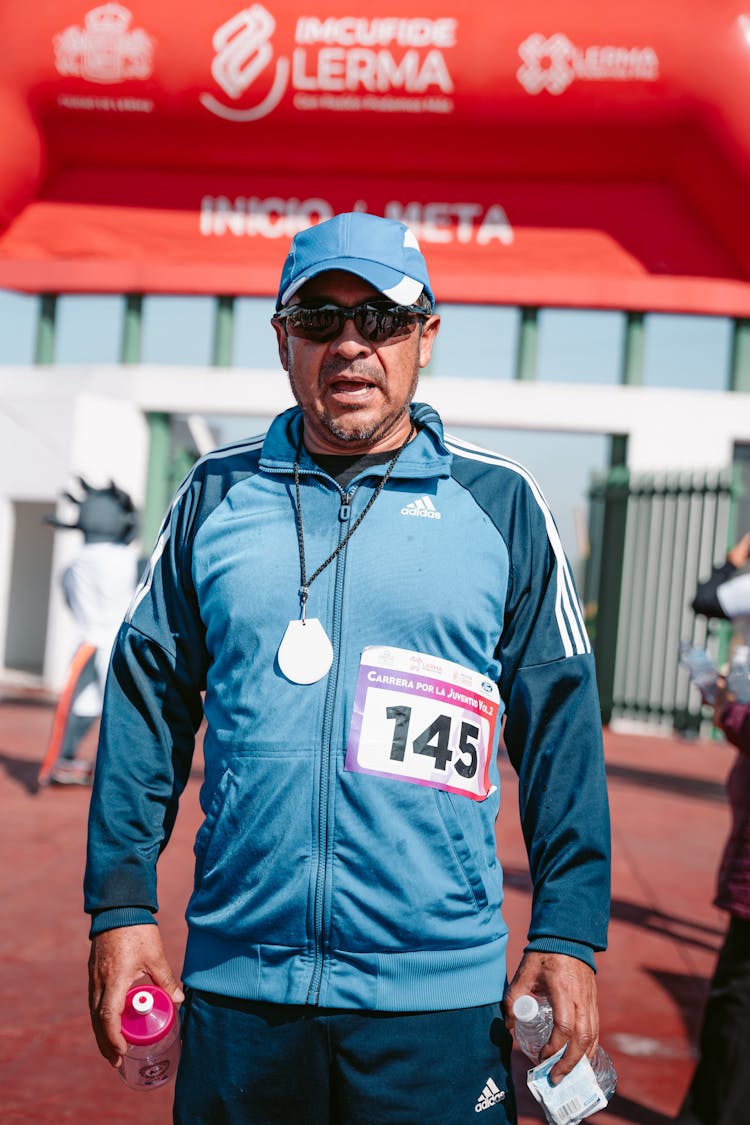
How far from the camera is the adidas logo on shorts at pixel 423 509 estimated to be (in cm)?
194

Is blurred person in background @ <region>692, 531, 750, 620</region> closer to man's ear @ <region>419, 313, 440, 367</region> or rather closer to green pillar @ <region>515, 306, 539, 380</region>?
man's ear @ <region>419, 313, 440, 367</region>

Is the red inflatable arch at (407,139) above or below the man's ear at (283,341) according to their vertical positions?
above

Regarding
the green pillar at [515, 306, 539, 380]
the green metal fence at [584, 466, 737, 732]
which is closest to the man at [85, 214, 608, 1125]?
the green metal fence at [584, 466, 737, 732]

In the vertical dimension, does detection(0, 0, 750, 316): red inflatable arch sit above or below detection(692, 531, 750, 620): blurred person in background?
above

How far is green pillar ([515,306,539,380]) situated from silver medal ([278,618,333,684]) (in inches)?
465

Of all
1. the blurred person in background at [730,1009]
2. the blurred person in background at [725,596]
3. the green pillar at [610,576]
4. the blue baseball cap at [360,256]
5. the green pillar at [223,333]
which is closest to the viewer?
the blue baseball cap at [360,256]

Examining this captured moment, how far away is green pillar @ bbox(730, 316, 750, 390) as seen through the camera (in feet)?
43.4

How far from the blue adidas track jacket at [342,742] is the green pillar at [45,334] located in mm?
12781


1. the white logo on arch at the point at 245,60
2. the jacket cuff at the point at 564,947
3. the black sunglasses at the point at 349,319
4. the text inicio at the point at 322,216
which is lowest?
the jacket cuff at the point at 564,947

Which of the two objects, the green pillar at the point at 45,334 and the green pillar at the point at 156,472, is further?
the green pillar at the point at 45,334

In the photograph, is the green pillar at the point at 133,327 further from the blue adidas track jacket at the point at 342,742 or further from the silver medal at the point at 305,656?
the silver medal at the point at 305,656

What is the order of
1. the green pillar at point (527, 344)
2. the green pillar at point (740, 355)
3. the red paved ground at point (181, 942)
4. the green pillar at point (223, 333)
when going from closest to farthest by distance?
the red paved ground at point (181, 942), the green pillar at point (740, 355), the green pillar at point (527, 344), the green pillar at point (223, 333)

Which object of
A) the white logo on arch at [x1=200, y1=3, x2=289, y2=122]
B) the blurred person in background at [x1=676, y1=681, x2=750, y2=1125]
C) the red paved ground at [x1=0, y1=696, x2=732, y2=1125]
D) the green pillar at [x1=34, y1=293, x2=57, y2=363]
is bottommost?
the red paved ground at [x1=0, y1=696, x2=732, y2=1125]

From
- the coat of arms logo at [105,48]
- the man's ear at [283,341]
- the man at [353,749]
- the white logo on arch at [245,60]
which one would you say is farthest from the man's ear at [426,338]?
the coat of arms logo at [105,48]
